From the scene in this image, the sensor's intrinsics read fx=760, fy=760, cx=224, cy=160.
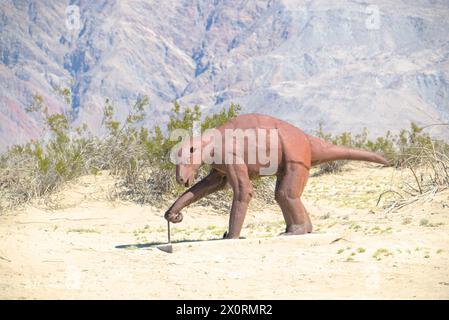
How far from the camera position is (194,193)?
1061 centimetres

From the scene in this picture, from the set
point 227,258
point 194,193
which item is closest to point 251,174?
point 194,193

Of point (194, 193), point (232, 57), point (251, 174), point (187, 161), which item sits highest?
point (232, 57)

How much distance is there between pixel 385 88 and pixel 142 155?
219 feet

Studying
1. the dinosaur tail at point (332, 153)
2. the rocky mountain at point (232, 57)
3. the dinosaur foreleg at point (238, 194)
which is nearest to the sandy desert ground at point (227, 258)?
the dinosaur foreleg at point (238, 194)

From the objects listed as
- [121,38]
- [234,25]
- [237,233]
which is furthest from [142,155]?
[234,25]

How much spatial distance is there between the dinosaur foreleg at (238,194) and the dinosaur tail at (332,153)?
1.28m

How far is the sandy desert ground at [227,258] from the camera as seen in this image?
7.57 m

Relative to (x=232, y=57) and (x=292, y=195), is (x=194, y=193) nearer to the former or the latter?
(x=292, y=195)

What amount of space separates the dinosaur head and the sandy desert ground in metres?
0.88

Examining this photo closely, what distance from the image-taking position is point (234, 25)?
5079 inches

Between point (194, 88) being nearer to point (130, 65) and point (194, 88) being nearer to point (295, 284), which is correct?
point (130, 65)

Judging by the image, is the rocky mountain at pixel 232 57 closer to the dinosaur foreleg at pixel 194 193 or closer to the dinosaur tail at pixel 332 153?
the dinosaur tail at pixel 332 153

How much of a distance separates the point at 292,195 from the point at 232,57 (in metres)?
112

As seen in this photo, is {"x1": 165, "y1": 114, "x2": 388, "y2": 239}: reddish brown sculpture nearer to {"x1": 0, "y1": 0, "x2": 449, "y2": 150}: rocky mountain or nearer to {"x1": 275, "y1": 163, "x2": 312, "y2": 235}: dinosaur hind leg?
{"x1": 275, "y1": 163, "x2": 312, "y2": 235}: dinosaur hind leg
